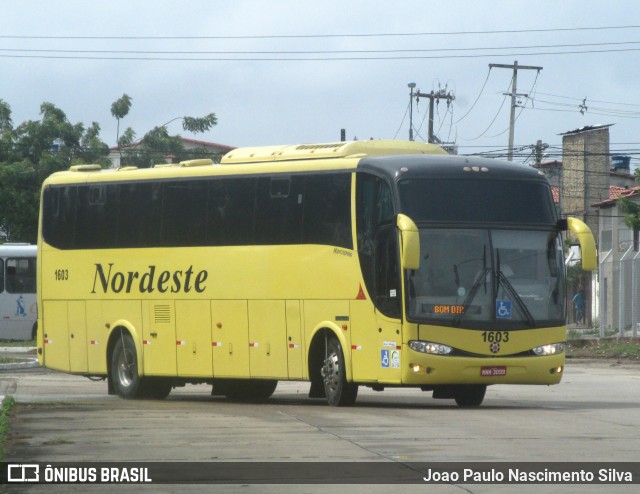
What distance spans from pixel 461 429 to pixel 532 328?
14.3 ft

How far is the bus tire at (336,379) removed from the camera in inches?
806

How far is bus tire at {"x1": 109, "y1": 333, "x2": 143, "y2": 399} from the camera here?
78.7 feet

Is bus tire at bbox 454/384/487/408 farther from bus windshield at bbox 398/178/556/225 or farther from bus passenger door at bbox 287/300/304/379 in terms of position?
bus windshield at bbox 398/178/556/225

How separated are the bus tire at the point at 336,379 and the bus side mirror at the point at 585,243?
3.54 meters

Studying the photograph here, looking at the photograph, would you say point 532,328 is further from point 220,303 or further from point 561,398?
point 220,303

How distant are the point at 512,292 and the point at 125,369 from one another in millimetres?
7311

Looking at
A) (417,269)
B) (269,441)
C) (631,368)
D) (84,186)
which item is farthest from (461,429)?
(631,368)

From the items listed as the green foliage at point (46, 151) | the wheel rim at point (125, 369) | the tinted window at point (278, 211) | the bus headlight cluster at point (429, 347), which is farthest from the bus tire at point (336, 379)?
the green foliage at point (46, 151)

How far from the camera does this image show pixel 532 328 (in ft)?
65.6

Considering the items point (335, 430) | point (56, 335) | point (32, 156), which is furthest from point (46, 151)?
point (335, 430)

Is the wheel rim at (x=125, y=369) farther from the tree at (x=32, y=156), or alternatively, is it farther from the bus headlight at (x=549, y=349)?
the tree at (x=32, y=156)

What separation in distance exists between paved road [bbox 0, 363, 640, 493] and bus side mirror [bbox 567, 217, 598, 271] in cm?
199

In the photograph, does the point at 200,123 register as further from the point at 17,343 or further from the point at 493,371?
the point at 493,371

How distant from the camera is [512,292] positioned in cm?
1991
